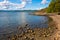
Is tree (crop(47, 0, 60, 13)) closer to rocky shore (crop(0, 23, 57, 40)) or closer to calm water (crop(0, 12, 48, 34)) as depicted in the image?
calm water (crop(0, 12, 48, 34))

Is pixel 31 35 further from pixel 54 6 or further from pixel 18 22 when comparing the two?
pixel 54 6

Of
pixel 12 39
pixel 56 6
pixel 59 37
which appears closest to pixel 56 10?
pixel 56 6

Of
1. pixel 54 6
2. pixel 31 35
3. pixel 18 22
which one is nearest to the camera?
pixel 31 35

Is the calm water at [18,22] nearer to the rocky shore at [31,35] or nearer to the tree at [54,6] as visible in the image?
the rocky shore at [31,35]

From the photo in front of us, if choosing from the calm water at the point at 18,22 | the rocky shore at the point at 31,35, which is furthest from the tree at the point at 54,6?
the rocky shore at the point at 31,35

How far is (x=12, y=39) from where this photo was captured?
11422mm

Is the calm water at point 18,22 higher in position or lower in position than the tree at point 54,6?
higher

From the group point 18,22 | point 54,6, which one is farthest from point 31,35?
point 54,6

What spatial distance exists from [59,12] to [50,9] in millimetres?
5222

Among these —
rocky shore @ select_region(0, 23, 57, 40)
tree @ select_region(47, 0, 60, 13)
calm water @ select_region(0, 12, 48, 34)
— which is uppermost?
rocky shore @ select_region(0, 23, 57, 40)

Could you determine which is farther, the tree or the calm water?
the tree

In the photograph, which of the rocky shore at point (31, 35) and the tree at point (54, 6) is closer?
the rocky shore at point (31, 35)

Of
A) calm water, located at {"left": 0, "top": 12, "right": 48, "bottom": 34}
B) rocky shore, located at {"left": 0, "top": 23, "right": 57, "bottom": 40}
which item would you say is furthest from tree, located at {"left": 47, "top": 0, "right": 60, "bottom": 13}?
rocky shore, located at {"left": 0, "top": 23, "right": 57, "bottom": 40}

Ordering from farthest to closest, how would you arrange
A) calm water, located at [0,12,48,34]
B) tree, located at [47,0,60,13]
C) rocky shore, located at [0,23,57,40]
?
tree, located at [47,0,60,13], calm water, located at [0,12,48,34], rocky shore, located at [0,23,57,40]
